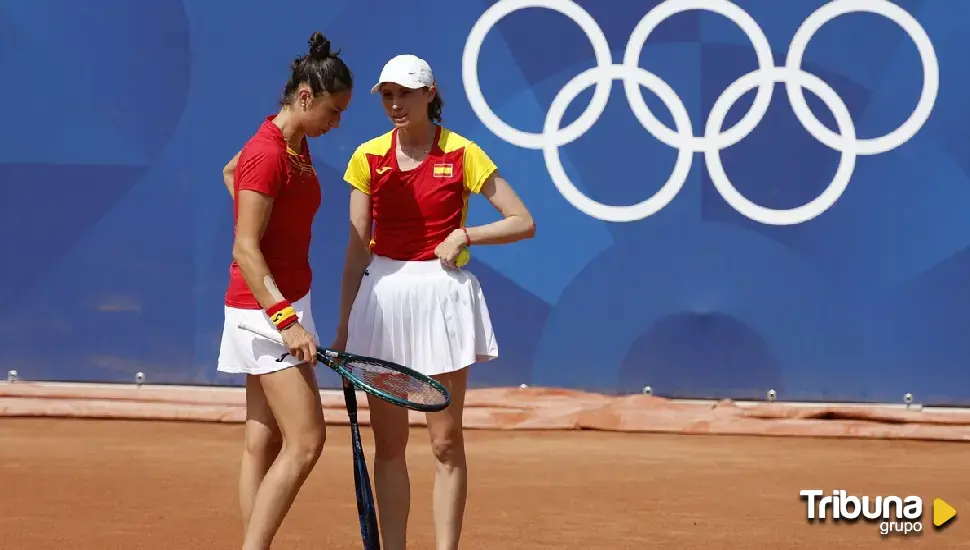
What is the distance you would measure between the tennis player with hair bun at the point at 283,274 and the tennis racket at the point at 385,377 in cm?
7

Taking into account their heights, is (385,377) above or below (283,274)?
below

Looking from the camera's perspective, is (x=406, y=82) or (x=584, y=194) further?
(x=584, y=194)

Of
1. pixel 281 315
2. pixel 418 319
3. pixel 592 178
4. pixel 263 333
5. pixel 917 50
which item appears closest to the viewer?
pixel 281 315

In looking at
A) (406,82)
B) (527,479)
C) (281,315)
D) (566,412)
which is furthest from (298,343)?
(566,412)

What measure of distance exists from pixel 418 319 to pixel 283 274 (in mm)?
484

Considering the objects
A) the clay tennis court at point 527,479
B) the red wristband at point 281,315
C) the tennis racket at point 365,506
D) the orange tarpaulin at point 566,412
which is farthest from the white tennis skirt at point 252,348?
the orange tarpaulin at point 566,412

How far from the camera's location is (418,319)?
409 centimetres

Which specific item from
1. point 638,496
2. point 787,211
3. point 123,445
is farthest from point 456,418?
point 787,211

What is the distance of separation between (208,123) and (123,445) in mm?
1960

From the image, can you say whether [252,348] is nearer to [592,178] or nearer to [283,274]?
[283,274]

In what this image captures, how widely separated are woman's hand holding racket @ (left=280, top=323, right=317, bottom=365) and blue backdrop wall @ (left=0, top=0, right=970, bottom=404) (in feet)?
13.5

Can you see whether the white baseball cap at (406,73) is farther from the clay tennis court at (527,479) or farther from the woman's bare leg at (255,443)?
the clay tennis court at (527,479)

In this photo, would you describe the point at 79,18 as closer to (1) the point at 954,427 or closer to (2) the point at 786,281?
(2) the point at 786,281

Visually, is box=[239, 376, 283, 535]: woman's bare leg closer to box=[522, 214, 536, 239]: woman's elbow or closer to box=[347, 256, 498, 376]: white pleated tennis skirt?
box=[347, 256, 498, 376]: white pleated tennis skirt
